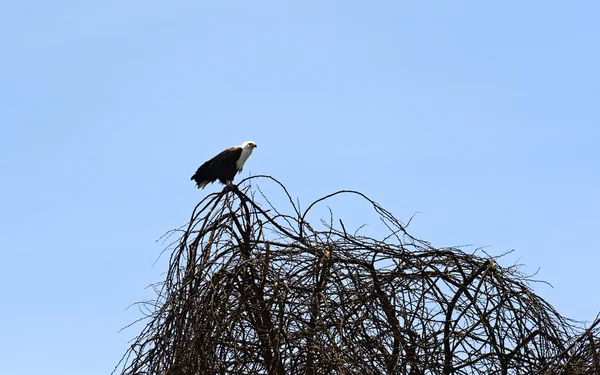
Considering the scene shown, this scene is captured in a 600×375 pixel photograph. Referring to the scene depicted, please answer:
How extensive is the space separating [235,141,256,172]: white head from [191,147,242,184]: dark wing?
3.9 inches

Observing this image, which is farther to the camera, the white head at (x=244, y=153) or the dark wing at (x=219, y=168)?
the white head at (x=244, y=153)

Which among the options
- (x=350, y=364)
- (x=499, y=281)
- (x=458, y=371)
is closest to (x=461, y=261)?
(x=499, y=281)

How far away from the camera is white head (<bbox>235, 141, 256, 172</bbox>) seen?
8.42 meters

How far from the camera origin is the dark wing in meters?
8.14

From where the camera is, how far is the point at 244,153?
8.48 m

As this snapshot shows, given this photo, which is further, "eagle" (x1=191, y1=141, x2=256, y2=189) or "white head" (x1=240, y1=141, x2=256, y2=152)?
"white head" (x1=240, y1=141, x2=256, y2=152)

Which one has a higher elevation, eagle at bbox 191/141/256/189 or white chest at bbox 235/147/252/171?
white chest at bbox 235/147/252/171

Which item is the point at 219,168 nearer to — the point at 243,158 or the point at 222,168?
the point at 222,168

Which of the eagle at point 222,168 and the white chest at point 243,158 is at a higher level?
the white chest at point 243,158

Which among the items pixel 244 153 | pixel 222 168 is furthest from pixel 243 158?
pixel 222 168

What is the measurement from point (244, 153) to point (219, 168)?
403mm

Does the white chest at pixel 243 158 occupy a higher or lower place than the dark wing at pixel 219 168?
higher

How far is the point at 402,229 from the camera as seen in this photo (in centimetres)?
469

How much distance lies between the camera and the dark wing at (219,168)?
8.14m
